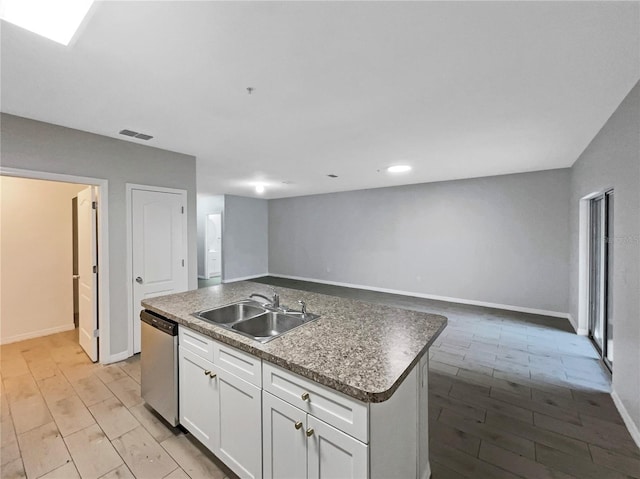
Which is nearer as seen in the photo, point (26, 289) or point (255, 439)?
point (255, 439)

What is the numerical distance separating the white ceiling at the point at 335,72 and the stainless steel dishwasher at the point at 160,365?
5.88 feet

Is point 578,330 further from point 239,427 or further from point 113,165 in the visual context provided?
point 113,165

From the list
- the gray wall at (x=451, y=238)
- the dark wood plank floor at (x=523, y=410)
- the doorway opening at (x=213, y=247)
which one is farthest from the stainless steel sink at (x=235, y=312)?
the doorway opening at (x=213, y=247)

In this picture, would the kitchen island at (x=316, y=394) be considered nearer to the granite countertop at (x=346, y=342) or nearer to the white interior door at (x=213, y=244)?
the granite countertop at (x=346, y=342)

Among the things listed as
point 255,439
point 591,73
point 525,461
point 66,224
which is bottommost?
point 525,461

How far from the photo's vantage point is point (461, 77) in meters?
1.92

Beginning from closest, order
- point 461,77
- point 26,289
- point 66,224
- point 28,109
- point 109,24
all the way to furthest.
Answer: point 109,24, point 461,77, point 28,109, point 26,289, point 66,224

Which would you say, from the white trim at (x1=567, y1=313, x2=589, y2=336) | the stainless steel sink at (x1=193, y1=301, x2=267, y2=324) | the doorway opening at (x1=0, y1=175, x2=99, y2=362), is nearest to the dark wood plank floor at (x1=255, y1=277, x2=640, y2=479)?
the white trim at (x1=567, y1=313, x2=589, y2=336)

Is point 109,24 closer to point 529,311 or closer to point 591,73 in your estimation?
point 591,73

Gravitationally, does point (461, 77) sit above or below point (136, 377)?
above

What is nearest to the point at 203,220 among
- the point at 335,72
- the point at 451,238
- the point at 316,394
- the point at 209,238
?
the point at 209,238

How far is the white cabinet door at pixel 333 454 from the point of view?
1.07 metres

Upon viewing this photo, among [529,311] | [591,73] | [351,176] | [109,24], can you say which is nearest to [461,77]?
[591,73]

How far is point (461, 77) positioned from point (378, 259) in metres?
5.27
